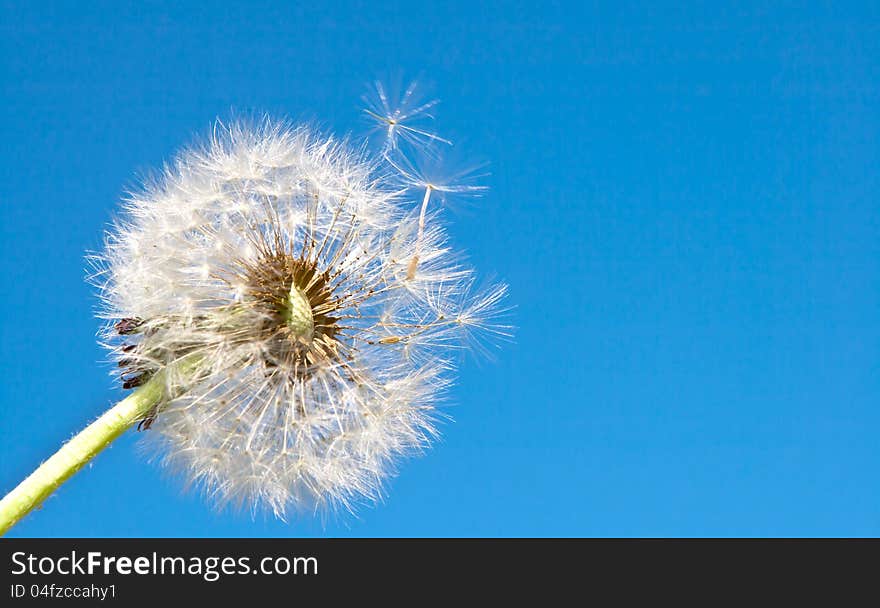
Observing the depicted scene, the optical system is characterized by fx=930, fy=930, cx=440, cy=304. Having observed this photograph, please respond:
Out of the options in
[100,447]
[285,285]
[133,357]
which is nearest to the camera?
[100,447]

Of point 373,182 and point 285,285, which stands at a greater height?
point 373,182

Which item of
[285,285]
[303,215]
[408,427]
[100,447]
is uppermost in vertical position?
[303,215]

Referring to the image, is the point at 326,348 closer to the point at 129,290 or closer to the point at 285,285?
the point at 285,285

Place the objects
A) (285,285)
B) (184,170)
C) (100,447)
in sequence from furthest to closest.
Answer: (184,170), (285,285), (100,447)

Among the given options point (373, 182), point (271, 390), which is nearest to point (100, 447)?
point (271, 390)

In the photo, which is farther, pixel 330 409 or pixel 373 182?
pixel 373 182

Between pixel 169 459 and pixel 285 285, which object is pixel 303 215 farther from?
pixel 169 459
